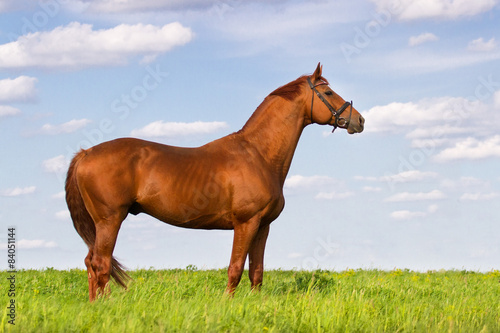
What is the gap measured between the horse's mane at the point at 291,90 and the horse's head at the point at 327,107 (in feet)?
0.47

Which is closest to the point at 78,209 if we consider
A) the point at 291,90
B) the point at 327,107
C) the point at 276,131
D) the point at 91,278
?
Answer: the point at 91,278

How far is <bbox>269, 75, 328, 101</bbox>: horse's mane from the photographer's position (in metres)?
8.54

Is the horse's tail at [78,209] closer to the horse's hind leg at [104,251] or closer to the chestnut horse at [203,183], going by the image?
the chestnut horse at [203,183]

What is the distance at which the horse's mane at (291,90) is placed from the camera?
854cm

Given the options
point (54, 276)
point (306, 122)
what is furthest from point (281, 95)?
point (54, 276)

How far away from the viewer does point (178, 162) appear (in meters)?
8.18

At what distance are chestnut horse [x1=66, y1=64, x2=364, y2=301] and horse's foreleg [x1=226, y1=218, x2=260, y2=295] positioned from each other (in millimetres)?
15

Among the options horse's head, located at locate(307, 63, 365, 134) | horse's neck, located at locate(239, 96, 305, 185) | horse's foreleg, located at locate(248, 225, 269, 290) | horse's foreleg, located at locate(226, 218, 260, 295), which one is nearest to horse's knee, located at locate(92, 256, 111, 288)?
horse's foreleg, located at locate(226, 218, 260, 295)

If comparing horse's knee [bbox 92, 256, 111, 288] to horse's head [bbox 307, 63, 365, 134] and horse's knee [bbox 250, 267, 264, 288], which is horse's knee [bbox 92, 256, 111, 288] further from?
horse's head [bbox 307, 63, 365, 134]

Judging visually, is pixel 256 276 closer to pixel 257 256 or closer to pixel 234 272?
pixel 257 256

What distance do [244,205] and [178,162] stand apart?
1221 millimetres

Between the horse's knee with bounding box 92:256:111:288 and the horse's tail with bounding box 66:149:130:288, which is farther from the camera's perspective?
the horse's tail with bounding box 66:149:130:288

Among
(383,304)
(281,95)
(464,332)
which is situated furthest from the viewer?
(281,95)

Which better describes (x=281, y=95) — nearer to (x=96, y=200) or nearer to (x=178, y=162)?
A: (x=178, y=162)
